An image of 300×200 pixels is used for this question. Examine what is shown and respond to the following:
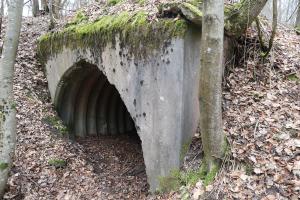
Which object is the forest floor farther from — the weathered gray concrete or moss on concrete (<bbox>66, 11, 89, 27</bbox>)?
moss on concrete (<bbox>66, 11, 89, 27</bbox>)

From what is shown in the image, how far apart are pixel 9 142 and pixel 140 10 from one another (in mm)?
3510

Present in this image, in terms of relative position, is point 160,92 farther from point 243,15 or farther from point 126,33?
point 243,15

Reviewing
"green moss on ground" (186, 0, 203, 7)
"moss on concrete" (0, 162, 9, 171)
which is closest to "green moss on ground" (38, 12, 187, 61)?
"green moss on ground" (186, 0, 203, 7)

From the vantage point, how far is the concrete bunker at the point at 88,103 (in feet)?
29.8

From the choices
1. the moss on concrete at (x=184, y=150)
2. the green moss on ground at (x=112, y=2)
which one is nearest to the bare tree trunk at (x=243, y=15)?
the moss on concrete at (x=184, y=150)

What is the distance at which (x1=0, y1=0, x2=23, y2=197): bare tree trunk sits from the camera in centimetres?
590

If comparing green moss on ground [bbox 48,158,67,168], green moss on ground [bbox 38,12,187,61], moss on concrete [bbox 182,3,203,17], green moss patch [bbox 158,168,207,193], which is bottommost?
green moss on ground [bbox 48,158,67,168]

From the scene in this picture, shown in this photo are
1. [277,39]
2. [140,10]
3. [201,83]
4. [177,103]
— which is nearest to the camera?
[201,83]

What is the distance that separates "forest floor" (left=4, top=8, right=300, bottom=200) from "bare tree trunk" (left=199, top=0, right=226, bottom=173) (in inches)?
13.0

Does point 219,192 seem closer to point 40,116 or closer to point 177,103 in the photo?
point 177,103

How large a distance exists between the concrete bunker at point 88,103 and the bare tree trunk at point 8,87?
2392 millimetres

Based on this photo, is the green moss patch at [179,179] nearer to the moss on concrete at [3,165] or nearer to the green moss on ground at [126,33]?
the green moss on ground at [126,33]

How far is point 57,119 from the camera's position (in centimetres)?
928

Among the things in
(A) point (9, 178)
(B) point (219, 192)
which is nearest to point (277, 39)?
(B) point (219, 192)
